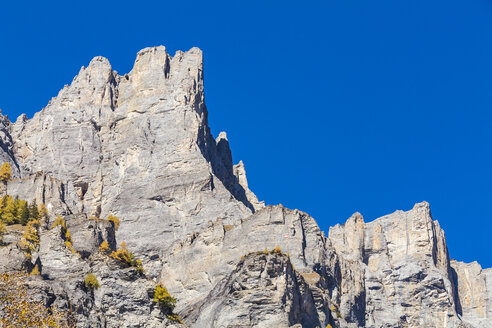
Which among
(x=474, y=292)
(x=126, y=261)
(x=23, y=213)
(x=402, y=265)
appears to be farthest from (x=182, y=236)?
(x=474, y=292)

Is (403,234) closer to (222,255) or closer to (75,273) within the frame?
(222,255)

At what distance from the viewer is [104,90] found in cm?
15575

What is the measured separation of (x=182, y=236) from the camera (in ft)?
410

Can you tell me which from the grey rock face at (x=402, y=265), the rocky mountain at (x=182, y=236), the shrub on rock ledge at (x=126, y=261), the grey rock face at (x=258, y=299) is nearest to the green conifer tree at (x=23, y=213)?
the rocky mountain at (x=182, y=236)

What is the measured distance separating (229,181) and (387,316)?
103 feet

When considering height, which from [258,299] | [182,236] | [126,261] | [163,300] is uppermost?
[182,236]

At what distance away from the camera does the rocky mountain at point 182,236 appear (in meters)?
92.7

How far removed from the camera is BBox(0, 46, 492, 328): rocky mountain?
92.7m

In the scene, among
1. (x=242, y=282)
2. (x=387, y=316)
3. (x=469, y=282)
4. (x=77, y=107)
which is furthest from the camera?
(x=469, y=282)

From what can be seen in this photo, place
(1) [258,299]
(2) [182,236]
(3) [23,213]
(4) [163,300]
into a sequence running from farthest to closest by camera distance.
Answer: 1. (2) [182,236]
2. (3) [23,213]
3. (1) [258,299]
4. (4) [163,300]

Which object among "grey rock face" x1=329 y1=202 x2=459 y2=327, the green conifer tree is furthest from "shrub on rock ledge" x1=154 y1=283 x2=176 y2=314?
"grey rock face" x1=329 y1=202 x2=459 y2=327

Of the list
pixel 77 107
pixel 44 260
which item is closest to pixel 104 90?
pixel 77 107

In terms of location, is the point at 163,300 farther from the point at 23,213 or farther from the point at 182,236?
the point at 182,236

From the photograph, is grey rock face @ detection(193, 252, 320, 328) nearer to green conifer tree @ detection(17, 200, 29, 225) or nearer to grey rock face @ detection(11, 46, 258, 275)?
green conifer tree @ detection(17, 200, 29, 225)
